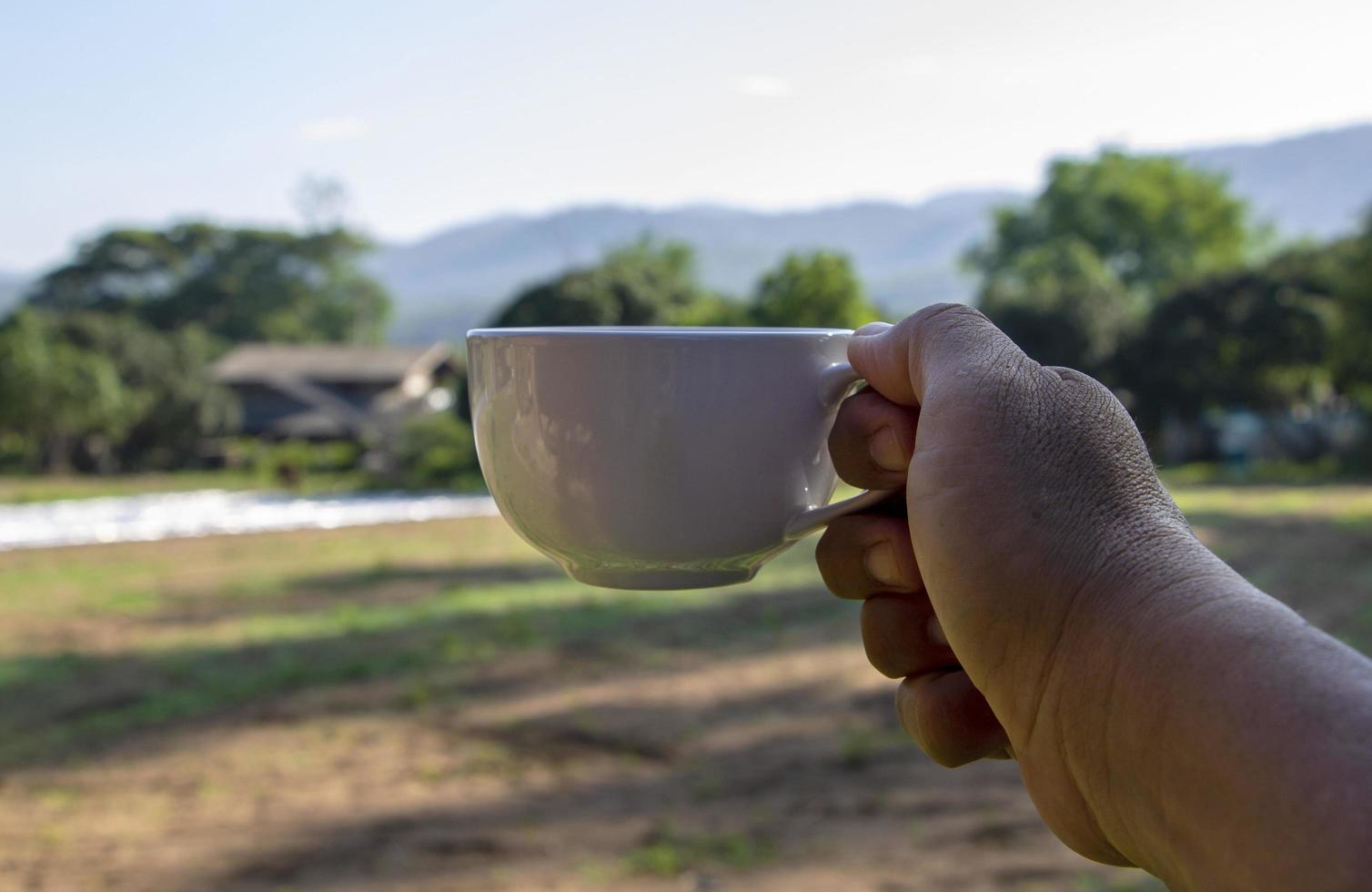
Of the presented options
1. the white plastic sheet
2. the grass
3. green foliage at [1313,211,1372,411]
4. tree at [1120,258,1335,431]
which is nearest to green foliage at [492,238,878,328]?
the white plastic sheet

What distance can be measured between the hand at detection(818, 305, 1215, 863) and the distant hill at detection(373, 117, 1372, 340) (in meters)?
0.89

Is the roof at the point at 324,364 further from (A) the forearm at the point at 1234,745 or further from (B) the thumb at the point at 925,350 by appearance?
(A) the forearm at the point at 1234,745

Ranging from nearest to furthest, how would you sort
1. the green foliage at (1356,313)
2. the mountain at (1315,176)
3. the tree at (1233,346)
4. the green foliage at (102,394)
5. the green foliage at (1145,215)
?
the green foliage at (1356,313), the tree at (1233,346), the green foliage at (102,394), the green foliage at (1145,215), the mountain at (1315,176)

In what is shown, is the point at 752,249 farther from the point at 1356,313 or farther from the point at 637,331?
the point at 637,331

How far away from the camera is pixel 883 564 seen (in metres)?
0.95

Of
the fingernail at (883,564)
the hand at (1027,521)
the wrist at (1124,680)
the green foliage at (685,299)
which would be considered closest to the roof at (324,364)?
the green foliage at (685,299)

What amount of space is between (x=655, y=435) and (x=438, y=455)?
64.8ft

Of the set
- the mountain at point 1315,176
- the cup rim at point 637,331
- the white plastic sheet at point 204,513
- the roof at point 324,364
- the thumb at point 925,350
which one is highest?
the mountain at point 1315,176

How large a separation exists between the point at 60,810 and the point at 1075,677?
14.0 ft

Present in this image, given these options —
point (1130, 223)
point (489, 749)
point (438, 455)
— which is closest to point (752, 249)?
point (1130, 223)

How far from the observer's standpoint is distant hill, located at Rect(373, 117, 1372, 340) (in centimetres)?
3859

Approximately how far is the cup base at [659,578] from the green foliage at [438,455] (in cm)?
1839

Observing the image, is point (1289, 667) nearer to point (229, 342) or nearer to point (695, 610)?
point (695, 610)

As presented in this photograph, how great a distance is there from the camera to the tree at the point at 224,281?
139 feet
